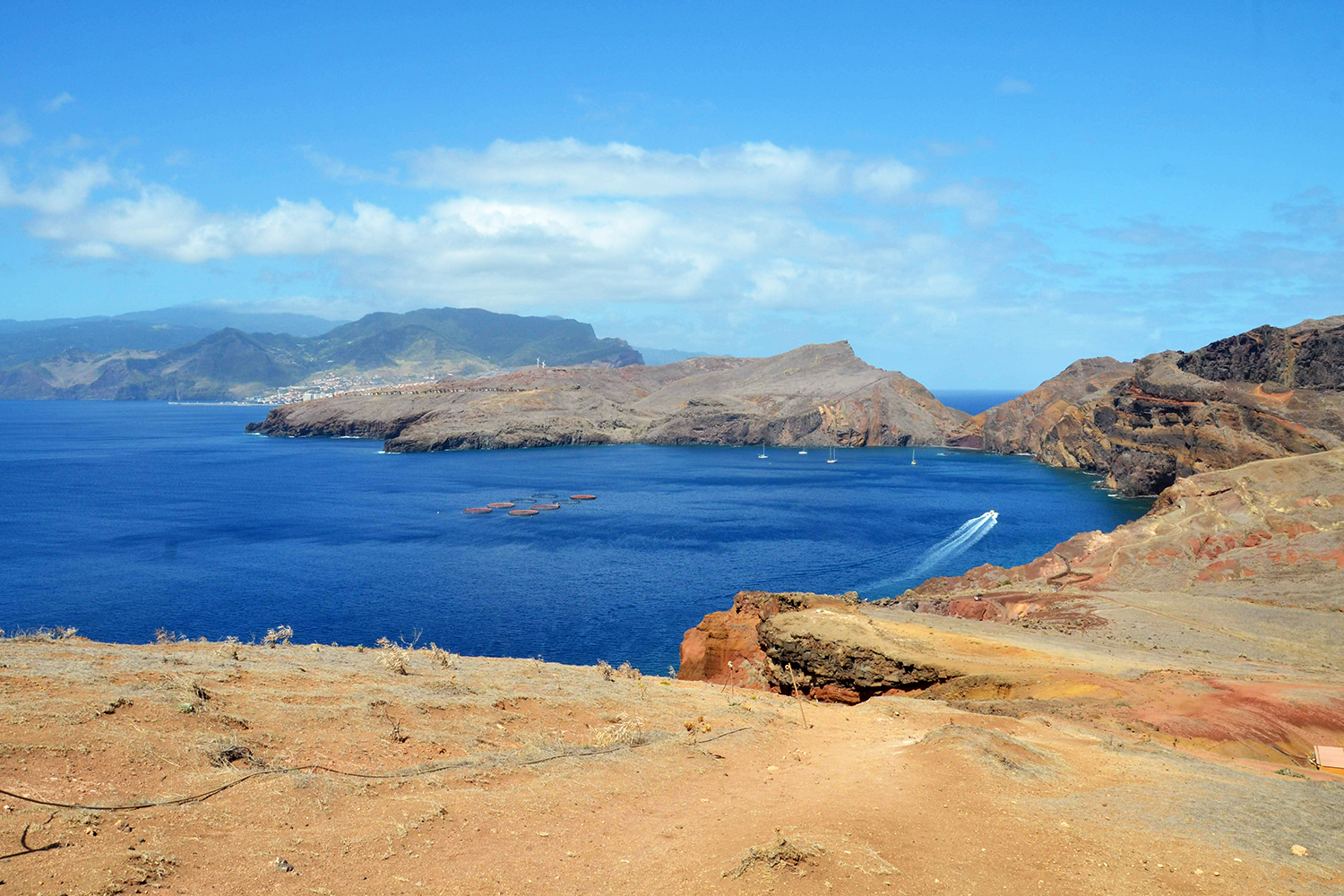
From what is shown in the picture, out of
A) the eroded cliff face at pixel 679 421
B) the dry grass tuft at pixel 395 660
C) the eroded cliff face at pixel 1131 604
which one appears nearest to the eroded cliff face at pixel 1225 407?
the eroded cliff face at pixel 1131 604

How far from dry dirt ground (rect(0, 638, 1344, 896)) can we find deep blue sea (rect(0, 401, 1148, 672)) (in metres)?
24.4

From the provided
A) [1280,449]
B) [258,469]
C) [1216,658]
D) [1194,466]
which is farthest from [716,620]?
[258,469]

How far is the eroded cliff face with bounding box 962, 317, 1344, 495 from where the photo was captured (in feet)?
256

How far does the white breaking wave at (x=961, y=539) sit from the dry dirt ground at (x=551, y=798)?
4994cm

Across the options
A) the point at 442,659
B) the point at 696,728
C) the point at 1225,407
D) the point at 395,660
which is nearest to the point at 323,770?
the point at 395,660

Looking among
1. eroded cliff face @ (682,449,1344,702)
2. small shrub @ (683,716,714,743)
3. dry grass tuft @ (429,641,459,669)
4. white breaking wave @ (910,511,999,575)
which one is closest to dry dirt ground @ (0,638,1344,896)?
small shrub @ (683,716,714,743)

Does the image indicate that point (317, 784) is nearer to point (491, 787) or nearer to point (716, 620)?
point (491, 787)

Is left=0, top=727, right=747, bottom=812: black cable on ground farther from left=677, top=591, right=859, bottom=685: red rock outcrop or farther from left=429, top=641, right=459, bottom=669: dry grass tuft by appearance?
left=677, top=591, right=859, bottom=685: red rock outcrop

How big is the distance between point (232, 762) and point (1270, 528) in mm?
55818

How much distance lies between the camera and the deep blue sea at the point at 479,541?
48.4 m

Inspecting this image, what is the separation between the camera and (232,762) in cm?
1108

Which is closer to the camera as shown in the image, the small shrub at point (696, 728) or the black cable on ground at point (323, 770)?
the black cable on ground at point (323, 770)

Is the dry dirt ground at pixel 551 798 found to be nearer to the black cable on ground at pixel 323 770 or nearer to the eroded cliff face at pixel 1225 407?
the black cable on ground at pixel 323 770

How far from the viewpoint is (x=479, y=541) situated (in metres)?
73.3
